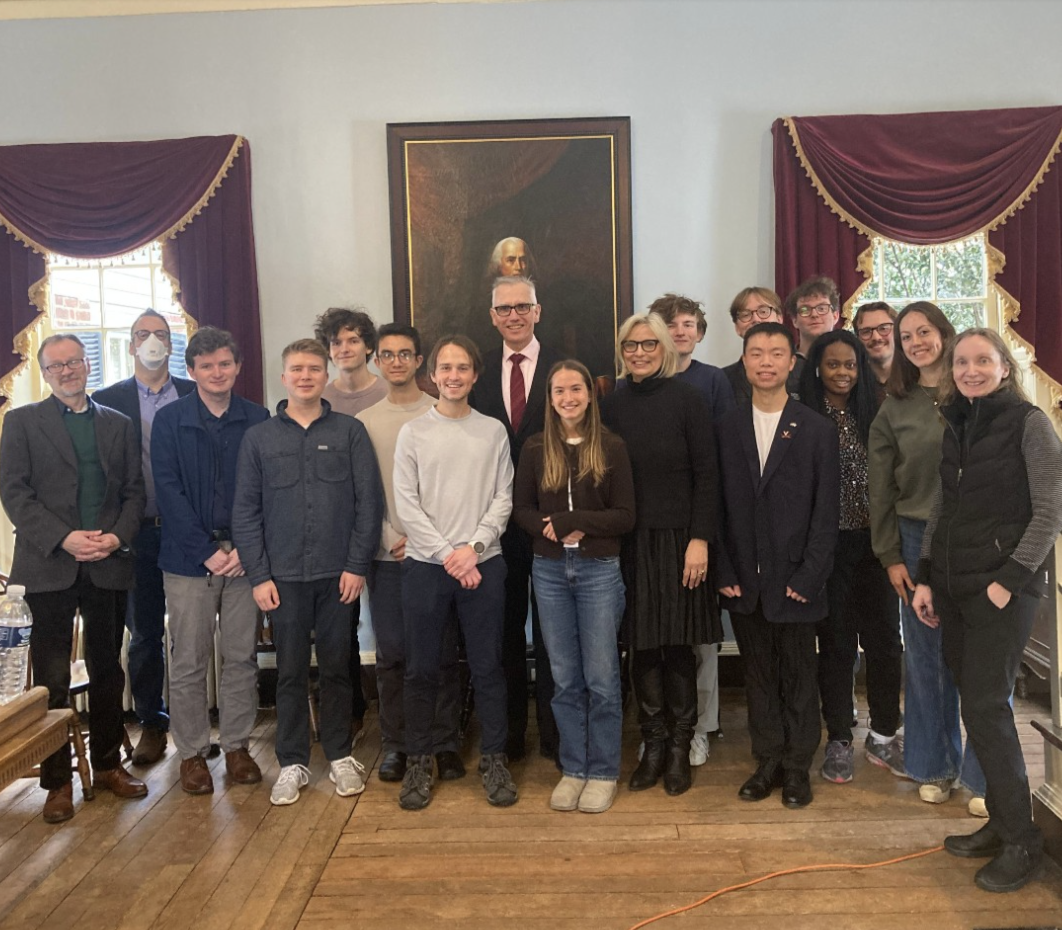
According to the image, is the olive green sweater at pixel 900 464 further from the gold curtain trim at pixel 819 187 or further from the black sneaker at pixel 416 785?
the black sneaker at pixel 416 785

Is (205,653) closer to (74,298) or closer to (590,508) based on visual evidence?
(590,508)

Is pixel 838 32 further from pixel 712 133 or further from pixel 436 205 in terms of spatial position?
pixel 436 205

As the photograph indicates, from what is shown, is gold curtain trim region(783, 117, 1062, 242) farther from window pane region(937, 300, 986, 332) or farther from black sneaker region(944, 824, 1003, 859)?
black sneaker region(944, 824, 1003, 859)

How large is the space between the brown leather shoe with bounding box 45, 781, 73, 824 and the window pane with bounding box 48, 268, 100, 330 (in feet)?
8.10

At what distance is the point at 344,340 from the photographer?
3328 millimetres

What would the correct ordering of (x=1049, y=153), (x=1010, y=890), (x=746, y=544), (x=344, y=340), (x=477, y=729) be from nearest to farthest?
1. (x=1010, y=890)
2. (x=746, y=544)
3. (x=344, y=340)
4. (x=477, y=729)
5. (x=1049, y=153)

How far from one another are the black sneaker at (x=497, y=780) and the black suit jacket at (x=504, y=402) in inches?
40.1

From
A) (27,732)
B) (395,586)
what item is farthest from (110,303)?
(27,732)

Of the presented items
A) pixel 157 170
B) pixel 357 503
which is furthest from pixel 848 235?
pixel 157 170

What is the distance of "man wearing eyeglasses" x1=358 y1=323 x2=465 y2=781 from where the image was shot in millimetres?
3039

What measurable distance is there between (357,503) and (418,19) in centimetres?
261

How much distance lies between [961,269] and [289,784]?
3.87 metres

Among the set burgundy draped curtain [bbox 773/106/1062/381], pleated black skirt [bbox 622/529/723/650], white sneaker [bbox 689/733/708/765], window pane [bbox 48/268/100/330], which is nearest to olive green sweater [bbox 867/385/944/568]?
pleated black skirt [bbox 622/529/723/650]

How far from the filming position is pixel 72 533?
288 centimetres
